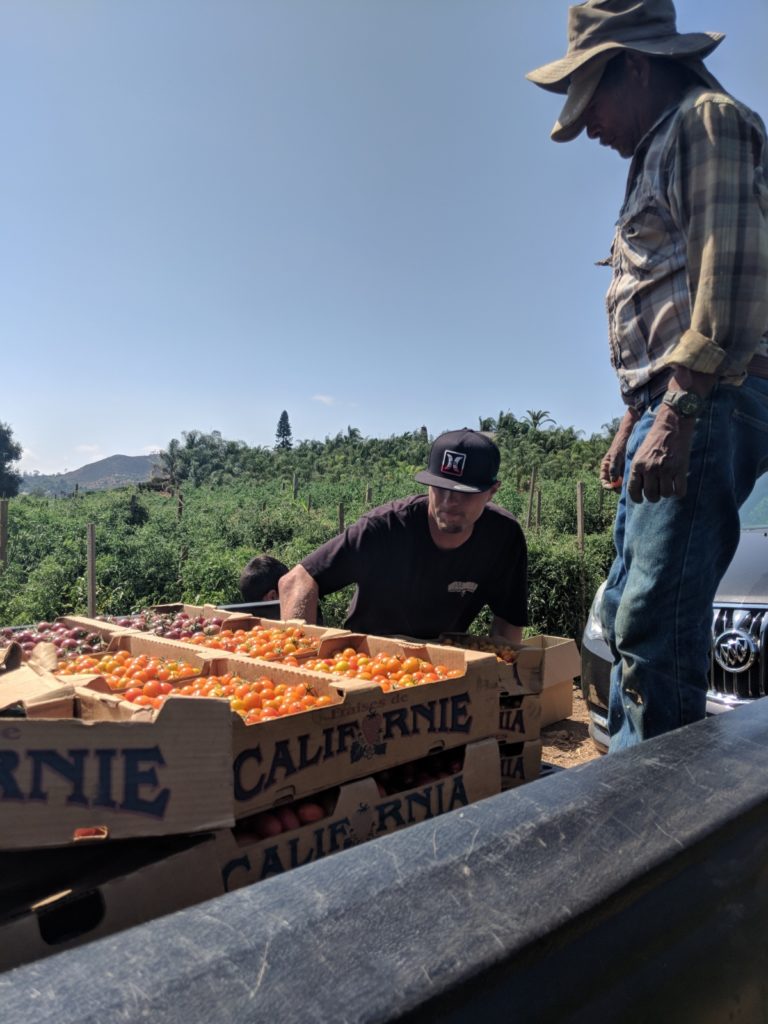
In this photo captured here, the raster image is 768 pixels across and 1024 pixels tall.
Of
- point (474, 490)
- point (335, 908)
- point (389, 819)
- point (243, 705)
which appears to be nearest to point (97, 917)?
point (243, 705)

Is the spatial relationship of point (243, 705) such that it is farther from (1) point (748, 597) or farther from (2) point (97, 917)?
(1) point (748, 597)

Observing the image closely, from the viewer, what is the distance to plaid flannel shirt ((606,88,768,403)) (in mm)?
1749

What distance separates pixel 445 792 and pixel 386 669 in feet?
1.23

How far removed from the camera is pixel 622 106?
206 centimetres

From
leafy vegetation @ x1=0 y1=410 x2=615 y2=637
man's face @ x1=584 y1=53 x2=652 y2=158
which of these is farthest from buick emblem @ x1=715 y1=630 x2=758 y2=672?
leafy vegetation @ x1=0 y1=410 x2=615 y2=637

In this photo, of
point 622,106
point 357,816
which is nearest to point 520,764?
point 357,816

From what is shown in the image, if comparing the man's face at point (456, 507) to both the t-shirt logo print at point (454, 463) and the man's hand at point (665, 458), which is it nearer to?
the t-shirt logo print at point (454, 463)

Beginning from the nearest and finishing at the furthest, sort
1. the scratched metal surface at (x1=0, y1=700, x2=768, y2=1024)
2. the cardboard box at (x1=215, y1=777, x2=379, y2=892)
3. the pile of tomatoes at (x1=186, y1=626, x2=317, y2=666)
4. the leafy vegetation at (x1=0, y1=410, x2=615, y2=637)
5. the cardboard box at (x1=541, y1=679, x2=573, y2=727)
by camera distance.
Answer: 1. the scratched metal surface at (x1=0, y1=700, x2=768, y2=1024)
2. the cardboard box at (x1=215, y1=777, x2=379, y2=892)
3. the pile of tomatoes at (x1=186, y1=626, x2=317, y2=666)
4. the cardboard box at (x1=541, y1=679, x2=573, y2=727)
5. the leafy vegetation at (x1=0, y1=410, x2=615, y2=637)

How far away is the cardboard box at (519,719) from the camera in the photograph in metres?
2.26

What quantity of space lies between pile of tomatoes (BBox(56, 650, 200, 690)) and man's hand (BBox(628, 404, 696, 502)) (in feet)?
4.13

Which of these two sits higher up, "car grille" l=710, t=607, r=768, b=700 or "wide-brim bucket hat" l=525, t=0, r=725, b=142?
"wide-brim bucket hat" l=525, t=0, r=725, b=142

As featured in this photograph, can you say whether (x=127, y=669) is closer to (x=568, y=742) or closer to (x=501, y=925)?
(x=501, y=925)

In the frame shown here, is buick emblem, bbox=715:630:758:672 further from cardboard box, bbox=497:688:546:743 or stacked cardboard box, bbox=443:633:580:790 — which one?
cardboard box, bbox=497:688:546:743

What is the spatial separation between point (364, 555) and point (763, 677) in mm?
1789
